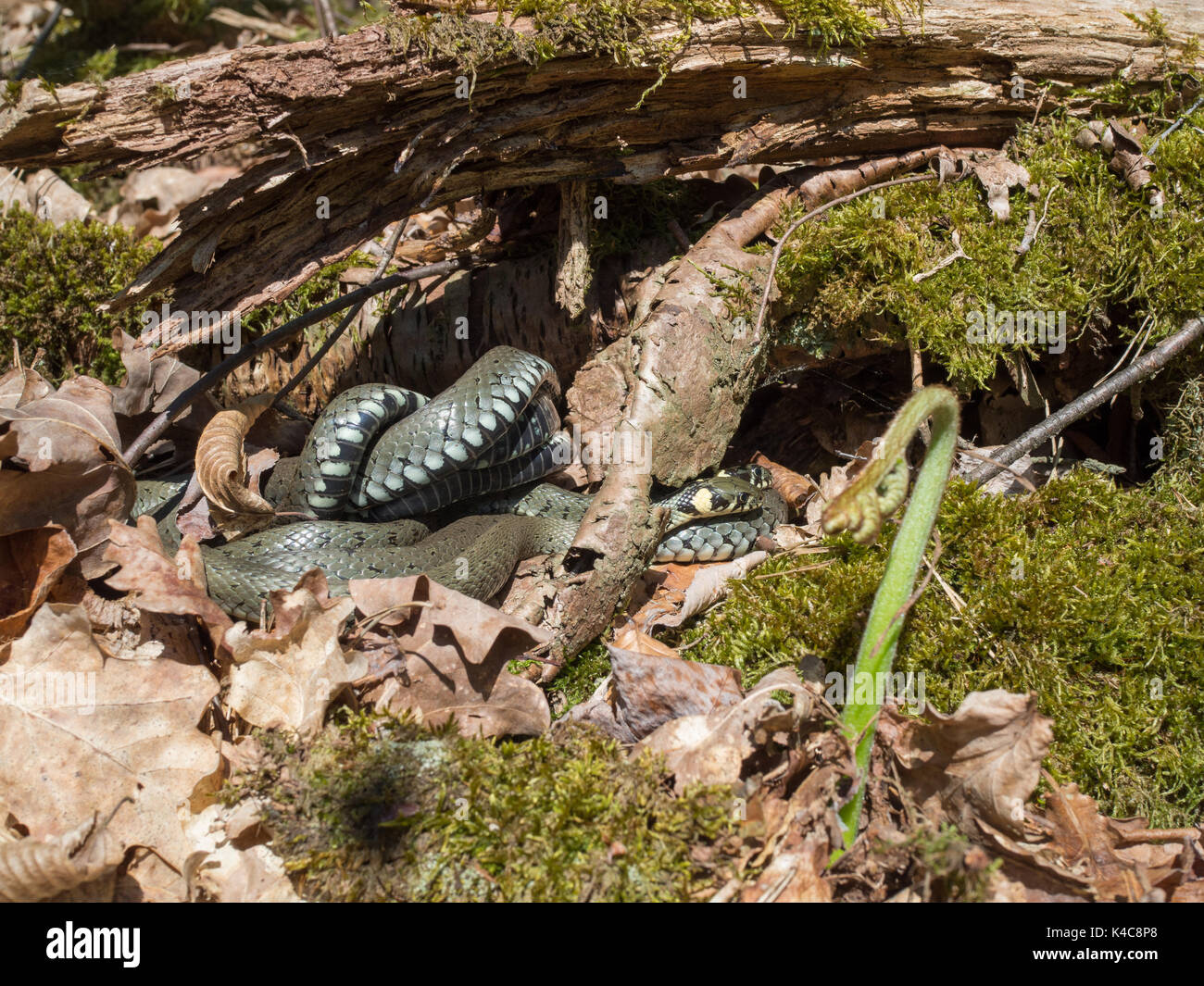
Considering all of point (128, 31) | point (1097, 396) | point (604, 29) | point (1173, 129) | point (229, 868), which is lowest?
point (229, 868)

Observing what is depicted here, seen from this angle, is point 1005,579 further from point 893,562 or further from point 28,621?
point 28,621

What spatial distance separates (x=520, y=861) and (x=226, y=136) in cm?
332

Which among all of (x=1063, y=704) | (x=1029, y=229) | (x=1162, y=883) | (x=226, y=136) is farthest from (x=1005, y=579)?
(x=226, y=136)

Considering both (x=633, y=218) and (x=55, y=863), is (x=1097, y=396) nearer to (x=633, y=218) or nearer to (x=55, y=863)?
(x=633, y=218)

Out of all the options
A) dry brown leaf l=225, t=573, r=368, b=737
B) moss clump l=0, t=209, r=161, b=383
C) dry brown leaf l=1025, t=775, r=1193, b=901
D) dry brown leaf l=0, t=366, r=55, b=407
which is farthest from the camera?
moss clump l=0, t=209, r=161, b=383

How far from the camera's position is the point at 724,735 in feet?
9.52

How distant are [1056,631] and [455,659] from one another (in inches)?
97.1

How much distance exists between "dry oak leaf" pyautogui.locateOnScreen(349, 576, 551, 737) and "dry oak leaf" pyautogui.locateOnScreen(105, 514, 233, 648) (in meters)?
0.58

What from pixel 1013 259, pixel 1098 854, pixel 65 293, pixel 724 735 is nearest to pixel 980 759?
pixel 1098 854

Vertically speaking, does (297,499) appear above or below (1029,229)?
below

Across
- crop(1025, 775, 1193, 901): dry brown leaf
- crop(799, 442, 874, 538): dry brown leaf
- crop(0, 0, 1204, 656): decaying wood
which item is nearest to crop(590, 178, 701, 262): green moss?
crop(0, 0, 1204, 656): decaying wood

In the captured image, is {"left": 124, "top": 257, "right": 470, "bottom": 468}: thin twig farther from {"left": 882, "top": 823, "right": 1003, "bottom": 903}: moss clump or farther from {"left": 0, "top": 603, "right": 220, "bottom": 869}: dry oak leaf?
{"left": 882, "top": 823, "right": 1003, "bottom": 903}: moss clump

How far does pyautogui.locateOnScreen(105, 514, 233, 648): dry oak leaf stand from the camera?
10.9 feet

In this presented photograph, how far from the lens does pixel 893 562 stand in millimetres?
2498
